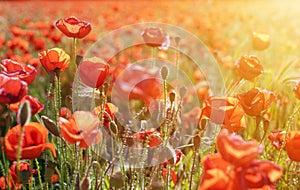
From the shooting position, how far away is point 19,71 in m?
1.49

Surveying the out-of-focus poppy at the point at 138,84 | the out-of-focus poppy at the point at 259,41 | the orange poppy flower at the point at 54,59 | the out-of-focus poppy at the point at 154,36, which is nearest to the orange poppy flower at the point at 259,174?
the orange poppy flower at the point at 54,59

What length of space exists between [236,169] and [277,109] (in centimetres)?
153

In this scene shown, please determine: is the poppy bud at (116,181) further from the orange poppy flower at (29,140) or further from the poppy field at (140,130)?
the orange poppy flower at (29,140)

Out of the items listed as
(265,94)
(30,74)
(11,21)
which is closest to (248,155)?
(265,94)

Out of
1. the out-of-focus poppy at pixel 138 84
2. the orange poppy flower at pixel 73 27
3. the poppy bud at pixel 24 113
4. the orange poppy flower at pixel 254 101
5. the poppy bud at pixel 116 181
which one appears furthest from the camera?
the out-of-focus poppy at pixel 138 84

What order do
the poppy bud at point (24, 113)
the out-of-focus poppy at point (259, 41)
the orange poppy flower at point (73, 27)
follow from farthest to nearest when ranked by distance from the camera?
the out-of-focus poppy at point (259, 41), the orange poppy flower at point (73, 27), the poppy bud at point (24, 113)

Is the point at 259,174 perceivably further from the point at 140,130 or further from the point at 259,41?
the point at 259,41

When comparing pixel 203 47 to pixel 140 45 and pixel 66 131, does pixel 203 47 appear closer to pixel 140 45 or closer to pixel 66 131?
pixel 140 45

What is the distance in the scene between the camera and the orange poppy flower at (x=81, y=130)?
123cm

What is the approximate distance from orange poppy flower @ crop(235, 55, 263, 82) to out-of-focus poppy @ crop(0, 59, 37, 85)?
653 mm

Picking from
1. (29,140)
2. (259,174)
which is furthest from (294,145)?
(29,140)

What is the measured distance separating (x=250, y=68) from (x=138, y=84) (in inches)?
24.8

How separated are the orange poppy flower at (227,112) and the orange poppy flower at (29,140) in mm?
449

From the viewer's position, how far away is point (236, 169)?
1.01 meters
